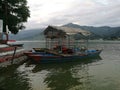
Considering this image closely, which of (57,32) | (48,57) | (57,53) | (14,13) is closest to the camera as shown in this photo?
(48,57)

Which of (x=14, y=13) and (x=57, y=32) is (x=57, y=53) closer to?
(x=57, y=32)

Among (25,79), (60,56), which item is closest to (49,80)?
(25,79)

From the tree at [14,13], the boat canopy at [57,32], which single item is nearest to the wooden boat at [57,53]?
the boat canopy at [57,32]

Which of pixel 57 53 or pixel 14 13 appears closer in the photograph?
pixel 57 53

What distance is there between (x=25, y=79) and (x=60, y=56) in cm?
1284

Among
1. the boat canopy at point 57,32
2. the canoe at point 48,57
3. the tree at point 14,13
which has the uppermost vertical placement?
the tree at point 14,13

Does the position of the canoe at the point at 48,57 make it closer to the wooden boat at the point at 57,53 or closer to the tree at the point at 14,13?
the wooden boat at the point at 57,53

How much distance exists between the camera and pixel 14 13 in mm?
45219

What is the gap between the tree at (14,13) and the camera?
1672 inches

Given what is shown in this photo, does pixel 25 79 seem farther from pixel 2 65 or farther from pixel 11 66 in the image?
pixel 11 66

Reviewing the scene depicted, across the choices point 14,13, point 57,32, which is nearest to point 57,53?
point 57,32

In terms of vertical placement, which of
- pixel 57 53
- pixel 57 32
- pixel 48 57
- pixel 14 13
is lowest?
pixel 48 57

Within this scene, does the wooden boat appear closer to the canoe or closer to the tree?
the canoe

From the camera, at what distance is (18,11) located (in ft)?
147
